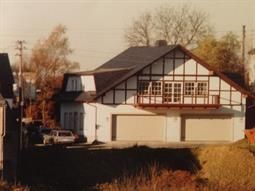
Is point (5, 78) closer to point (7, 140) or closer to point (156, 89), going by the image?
point (7, 140)

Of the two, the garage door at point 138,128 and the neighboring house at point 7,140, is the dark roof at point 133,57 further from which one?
the neighboring house at point 7,140

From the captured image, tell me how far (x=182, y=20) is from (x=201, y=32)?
2.97m

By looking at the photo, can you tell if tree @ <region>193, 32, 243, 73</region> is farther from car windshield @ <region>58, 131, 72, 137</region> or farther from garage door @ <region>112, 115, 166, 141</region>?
car windshield @ <region>58, 131, 72, 137</region>

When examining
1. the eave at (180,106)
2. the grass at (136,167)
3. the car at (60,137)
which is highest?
the eave at (180,106)

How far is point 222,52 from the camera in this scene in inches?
2761

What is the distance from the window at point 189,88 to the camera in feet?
157

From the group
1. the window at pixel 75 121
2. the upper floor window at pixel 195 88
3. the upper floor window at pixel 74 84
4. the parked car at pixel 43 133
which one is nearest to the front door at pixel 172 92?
the upper floor window at pixel 195 88

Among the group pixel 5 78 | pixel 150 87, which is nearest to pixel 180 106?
pixel 150 87

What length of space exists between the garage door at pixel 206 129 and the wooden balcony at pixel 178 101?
109cm

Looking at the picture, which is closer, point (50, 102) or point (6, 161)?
point (6, 161)

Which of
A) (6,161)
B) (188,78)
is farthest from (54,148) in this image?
(188,78)

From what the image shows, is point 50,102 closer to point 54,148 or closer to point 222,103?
point 222,103

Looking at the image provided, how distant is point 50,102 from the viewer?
2181 inches

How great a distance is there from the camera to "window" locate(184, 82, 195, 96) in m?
47.8
